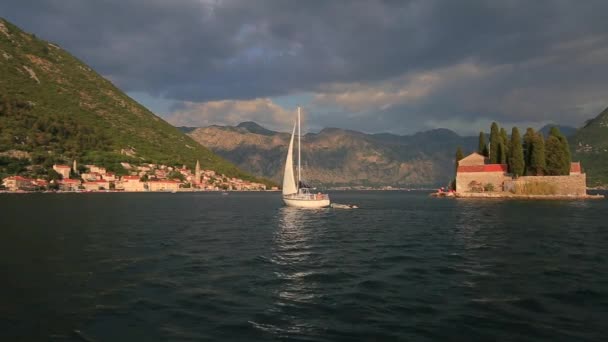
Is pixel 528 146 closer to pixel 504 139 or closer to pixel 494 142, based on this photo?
pixel 504 139

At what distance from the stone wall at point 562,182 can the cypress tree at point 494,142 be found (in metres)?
10.4

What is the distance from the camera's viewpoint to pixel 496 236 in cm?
3091

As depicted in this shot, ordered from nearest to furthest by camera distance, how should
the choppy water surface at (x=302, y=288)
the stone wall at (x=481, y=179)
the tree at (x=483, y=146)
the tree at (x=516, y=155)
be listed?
the choppy water surface at (x=302, y=288) → the tree at (x=516, y=155) → the stone wall at (x=481, y=179) → the tree at (x=483, y=146)

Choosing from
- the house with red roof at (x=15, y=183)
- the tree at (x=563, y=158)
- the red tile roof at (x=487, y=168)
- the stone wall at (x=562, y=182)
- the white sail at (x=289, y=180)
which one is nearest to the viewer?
the white sail at (x=289, y=180)

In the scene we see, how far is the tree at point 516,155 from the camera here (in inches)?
3757

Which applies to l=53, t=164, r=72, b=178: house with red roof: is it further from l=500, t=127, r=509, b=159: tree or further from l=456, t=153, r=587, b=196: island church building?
l=500, t=127, r=509, b=159: tree

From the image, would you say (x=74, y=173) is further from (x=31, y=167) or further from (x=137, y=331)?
(x=137, y=331)

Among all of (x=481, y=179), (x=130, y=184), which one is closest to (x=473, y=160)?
(x=481, y=179)

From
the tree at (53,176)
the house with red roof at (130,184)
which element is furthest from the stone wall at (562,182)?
the tree at (53,176)

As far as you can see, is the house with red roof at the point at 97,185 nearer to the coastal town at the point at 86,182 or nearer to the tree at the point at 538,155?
the coastal town at the point at 86,182

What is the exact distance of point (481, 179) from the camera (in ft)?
334

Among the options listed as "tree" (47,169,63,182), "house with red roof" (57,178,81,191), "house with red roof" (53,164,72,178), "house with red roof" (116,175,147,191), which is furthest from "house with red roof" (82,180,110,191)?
"tree" (47,169,63,182)

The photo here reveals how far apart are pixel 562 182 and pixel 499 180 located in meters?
13.9

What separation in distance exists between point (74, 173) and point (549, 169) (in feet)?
581
